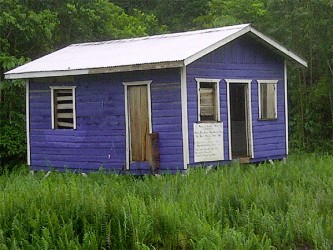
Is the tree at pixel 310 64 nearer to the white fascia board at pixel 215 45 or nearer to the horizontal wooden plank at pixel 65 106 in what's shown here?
the white fascia board at pixel 215 45

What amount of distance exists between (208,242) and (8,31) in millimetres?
17463

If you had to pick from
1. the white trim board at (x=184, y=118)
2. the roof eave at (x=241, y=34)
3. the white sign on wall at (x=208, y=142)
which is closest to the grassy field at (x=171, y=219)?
the white trim board at (x=184, y=118)

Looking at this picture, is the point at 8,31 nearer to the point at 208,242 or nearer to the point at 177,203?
the point at 177,203

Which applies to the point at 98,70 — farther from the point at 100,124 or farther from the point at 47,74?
the point at 47,74

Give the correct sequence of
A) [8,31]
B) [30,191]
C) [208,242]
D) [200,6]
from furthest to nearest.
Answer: [200,6] → [8,31] → [30,191] → [208,242]

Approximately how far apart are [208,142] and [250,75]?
265 cm

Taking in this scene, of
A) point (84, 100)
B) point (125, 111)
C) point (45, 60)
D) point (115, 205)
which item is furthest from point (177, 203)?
point (45, 60)

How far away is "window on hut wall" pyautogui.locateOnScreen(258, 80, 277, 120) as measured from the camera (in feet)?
57.2

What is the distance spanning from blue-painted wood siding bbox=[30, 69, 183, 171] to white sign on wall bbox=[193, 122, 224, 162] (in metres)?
0.54

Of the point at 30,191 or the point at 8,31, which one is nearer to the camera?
the point at 30,191

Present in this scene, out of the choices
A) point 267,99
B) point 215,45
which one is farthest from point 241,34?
point 267,99

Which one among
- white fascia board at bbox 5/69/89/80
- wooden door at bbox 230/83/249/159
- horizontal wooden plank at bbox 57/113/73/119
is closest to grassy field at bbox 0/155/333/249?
white fascia board at bbox 5/69/89/80

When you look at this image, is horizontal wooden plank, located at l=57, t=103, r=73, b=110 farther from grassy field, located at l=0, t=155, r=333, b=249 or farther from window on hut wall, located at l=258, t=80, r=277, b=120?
grassy field, located at l=0, t=155, r=333, b=249

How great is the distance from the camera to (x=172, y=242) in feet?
28.6
